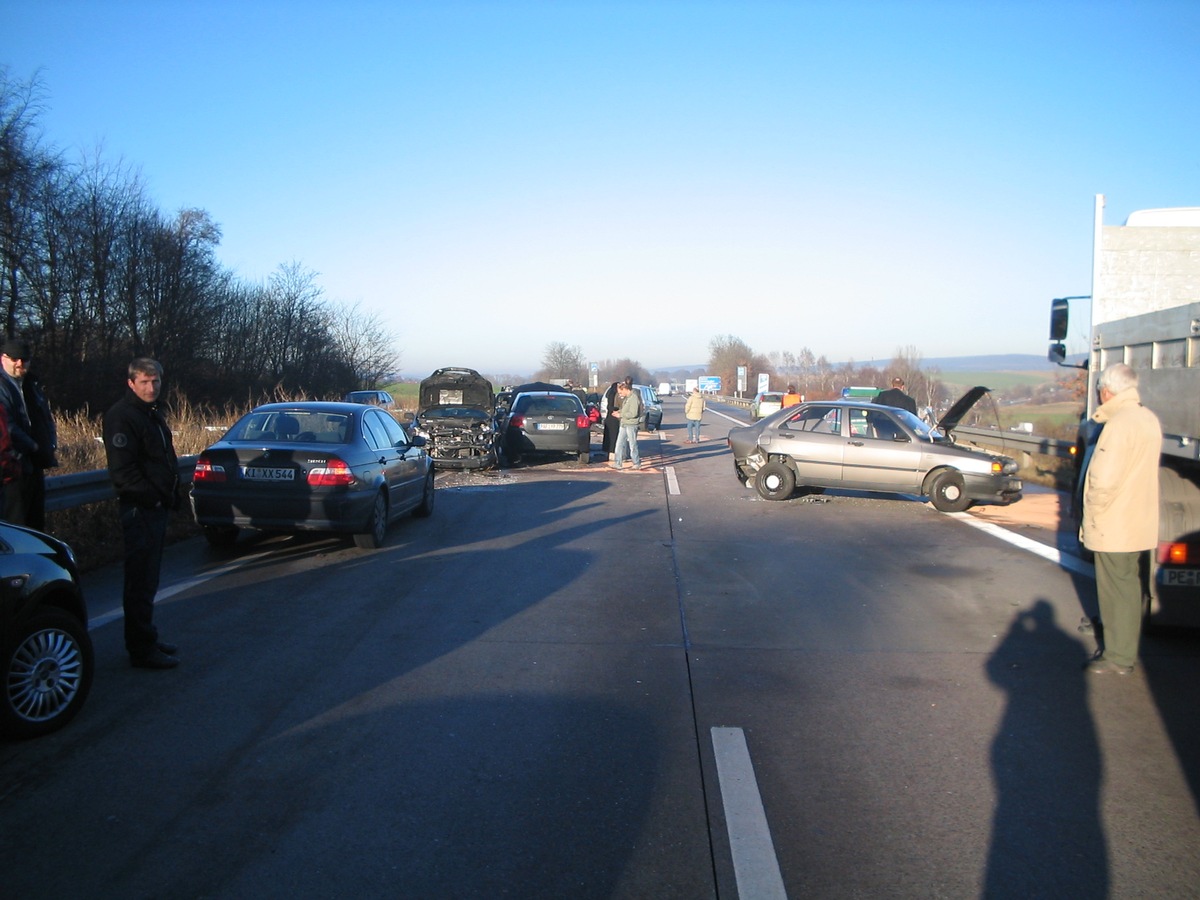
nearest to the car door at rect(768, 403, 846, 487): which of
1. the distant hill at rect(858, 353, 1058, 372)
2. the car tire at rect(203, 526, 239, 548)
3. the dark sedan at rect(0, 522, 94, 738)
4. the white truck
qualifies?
the white truck

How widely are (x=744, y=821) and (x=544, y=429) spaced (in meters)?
16.5

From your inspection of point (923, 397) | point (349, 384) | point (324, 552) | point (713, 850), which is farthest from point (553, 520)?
point (349, 384)

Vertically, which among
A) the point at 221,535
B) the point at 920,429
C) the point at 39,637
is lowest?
the point at 221,535

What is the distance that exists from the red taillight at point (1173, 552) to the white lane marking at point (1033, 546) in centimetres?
212

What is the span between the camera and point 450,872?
355 centimetres

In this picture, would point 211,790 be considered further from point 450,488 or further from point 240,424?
point 450,488

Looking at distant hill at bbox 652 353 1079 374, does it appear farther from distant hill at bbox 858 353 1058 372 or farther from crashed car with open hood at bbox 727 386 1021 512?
crashed car with open hood at bbox 727 386 1021 512

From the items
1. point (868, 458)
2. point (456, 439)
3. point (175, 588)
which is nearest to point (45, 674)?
point (175, 588)

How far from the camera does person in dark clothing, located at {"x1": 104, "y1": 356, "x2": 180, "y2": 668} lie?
5918 millimetres

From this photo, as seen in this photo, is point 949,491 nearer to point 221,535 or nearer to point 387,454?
point 387,454

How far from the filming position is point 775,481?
15109 mm

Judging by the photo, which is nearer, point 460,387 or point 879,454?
point 879,454

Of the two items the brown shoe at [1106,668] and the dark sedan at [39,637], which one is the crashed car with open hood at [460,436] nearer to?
the dark sedan at [39,637]

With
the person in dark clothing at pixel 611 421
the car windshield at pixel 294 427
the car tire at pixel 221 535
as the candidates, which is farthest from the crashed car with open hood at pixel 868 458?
the car tire at pixel 221 535
